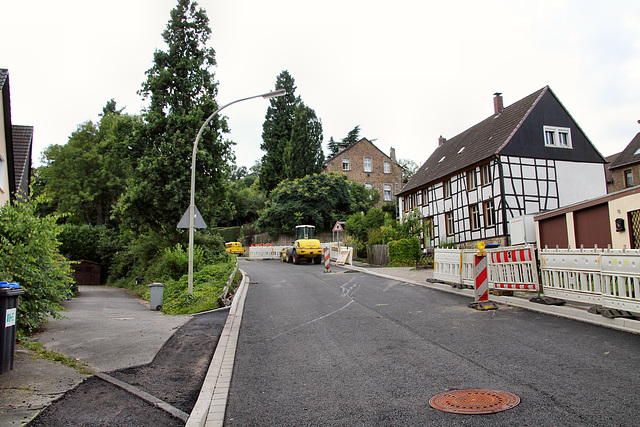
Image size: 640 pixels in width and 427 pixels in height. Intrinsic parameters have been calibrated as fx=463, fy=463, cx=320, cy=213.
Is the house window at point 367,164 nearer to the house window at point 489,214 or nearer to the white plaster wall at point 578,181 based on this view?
the house window at point 489,214

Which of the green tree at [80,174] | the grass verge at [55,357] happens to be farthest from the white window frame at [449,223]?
the green tree at [80,174]

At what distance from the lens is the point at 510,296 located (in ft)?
39.6

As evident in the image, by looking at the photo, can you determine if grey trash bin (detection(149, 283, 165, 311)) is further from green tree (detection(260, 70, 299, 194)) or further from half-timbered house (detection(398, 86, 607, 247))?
green tree (detection(260, 70, 299, 194))

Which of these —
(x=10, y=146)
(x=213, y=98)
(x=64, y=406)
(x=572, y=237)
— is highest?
(x=213, y=98)

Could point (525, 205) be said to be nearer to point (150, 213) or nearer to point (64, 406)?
point (150, 213)

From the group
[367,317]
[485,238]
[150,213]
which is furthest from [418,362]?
[485,238]

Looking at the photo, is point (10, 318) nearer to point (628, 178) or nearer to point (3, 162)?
point (3, 162)

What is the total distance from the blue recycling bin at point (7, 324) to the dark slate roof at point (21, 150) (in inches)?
589

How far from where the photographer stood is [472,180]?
30.4 metres

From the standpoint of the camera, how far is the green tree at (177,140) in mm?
23156

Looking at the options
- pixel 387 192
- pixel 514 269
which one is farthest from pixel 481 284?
pixel 387 192

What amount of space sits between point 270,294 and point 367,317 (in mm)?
5998

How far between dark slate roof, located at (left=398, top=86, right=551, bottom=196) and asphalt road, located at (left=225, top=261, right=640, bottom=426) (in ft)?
67.3

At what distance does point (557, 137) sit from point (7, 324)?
1205 inches
